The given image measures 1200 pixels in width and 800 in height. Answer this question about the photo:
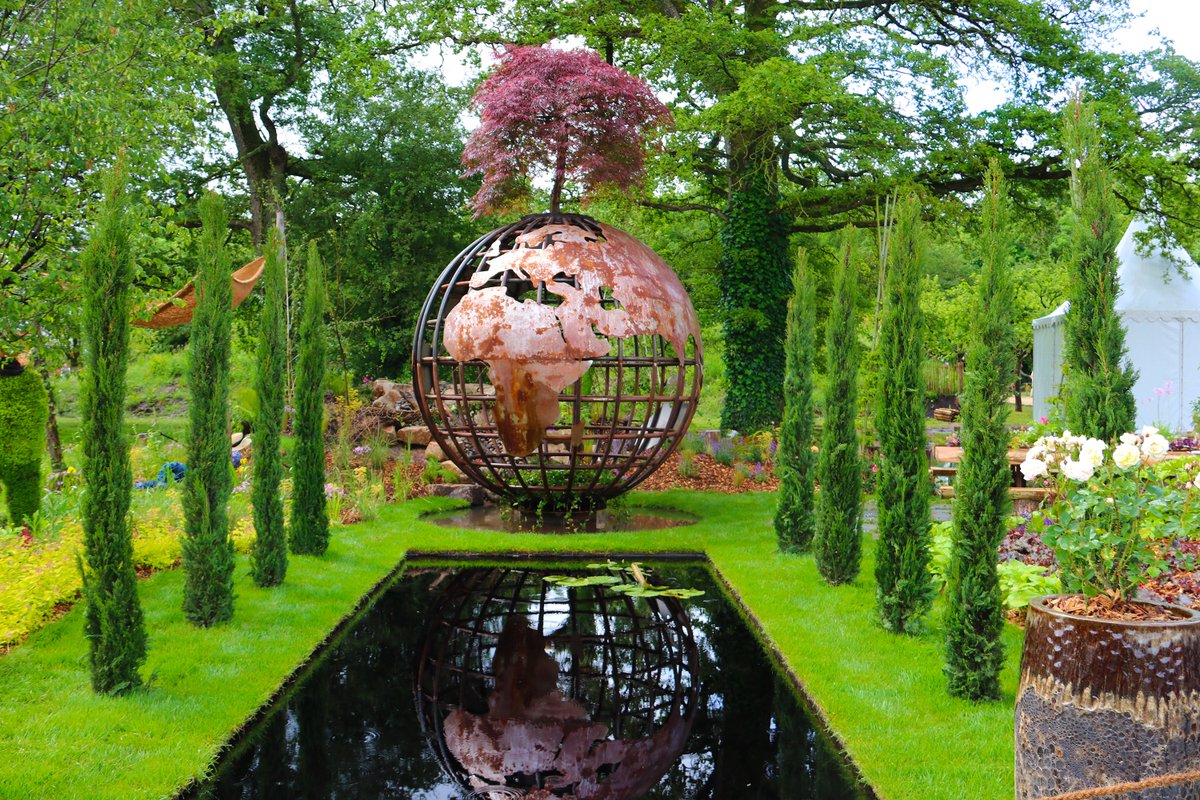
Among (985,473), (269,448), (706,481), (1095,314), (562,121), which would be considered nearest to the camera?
(1095,314)

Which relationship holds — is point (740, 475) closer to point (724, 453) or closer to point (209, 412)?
point (724, 453)

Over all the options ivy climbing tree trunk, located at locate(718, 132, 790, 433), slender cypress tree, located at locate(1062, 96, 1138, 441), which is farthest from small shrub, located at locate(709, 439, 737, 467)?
slender cypress tree, located at locate(1062, 96, 1138, 441)

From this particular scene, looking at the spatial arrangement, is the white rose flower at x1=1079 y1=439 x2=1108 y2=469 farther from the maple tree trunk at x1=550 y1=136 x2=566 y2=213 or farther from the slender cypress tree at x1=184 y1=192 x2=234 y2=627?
the maple tree trunk at x1=550 y1=136 x2=566 y2=213

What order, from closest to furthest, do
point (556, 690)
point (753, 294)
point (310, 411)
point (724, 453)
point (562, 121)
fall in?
point (556, 690) → point (310, 411) → point (562, 121) → point (724, 453) → point (753, 294)

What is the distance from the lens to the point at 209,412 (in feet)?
19.2

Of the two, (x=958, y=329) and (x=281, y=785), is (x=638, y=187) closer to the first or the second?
(x=281, y=785)

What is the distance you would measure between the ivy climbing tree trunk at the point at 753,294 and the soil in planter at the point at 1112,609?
1247 cm

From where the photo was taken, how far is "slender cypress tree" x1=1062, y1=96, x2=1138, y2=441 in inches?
165

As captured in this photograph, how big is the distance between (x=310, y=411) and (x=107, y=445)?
11.3 feet

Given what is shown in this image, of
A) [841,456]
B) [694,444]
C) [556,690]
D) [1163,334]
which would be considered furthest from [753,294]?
[556,690]

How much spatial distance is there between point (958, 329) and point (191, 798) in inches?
1028

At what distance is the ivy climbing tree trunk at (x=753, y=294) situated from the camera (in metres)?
16.1

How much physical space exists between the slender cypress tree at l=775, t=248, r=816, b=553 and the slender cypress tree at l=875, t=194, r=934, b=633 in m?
2.45

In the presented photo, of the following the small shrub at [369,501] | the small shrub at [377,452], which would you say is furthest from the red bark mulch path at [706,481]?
the small shrub at [369,501]
